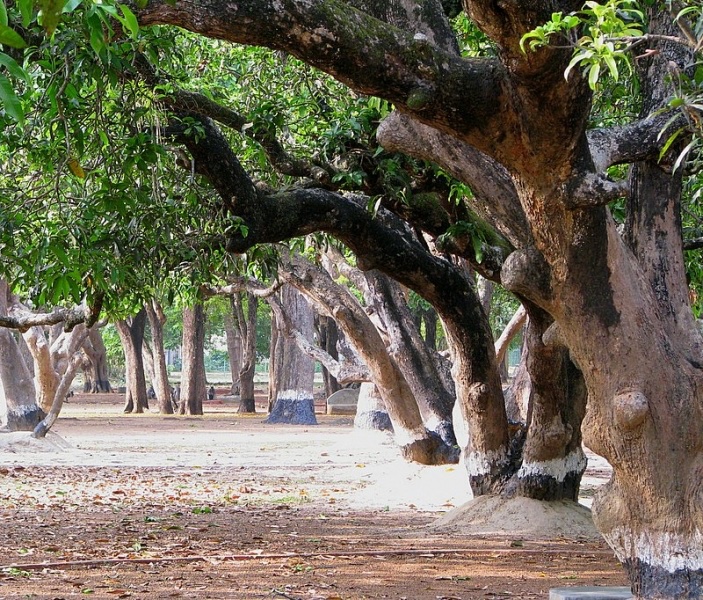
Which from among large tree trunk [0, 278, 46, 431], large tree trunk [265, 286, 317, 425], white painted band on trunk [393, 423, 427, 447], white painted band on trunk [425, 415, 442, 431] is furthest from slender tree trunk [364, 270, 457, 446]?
large tree trunk [265, 286, 317, 425]

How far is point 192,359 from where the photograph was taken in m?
32.3

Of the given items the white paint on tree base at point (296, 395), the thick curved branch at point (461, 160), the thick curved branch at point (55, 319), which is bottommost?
the white paint on tree base at point (296, 395)

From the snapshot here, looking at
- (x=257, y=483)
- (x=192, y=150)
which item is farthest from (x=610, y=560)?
(x=257, y=483)

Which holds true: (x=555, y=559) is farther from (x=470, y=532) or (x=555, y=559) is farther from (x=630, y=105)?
(x=630, y=105)

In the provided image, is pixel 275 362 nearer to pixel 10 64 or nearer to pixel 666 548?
pixel 666 548

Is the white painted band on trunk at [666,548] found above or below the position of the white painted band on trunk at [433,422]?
below

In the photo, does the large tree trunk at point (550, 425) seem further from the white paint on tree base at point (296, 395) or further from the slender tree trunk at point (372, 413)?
the white paint on tree base at point (296, 395)

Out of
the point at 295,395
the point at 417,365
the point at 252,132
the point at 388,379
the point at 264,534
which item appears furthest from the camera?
the point at 295,395

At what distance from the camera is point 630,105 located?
8.89 m

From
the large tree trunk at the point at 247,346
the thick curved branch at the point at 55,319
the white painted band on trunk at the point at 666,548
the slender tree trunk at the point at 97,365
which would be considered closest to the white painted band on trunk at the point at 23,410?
the thick curved branch at the point at 55,319

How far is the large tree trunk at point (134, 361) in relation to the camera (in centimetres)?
3412

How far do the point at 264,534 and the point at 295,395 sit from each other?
19.3 meters

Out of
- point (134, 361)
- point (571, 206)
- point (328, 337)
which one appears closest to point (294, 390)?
point (328, 337)

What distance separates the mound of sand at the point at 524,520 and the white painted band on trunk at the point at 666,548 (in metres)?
3.66
